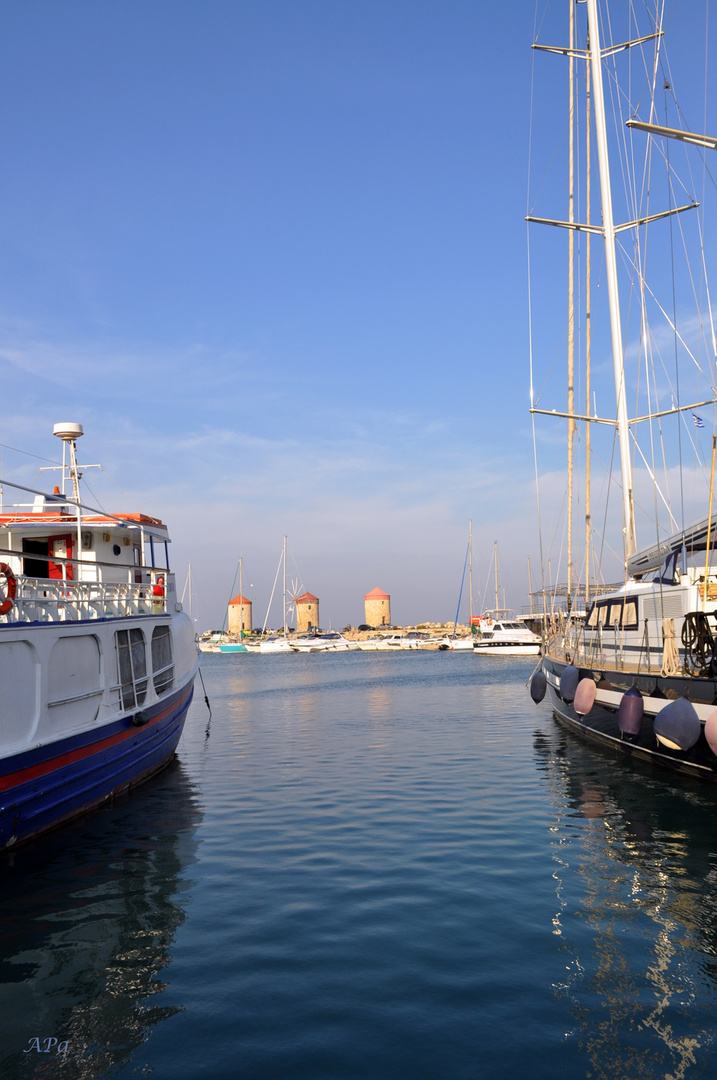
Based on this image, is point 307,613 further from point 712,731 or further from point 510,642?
point 712,731

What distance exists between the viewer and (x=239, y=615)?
162125 millimetres

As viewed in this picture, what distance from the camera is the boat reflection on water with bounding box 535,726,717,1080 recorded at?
5.51m

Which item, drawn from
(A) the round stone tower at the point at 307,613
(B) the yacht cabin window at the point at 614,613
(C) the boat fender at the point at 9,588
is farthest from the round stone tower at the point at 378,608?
(C) the boat fender at the point at 9,588

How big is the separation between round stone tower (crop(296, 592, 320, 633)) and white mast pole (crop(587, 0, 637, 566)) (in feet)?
445

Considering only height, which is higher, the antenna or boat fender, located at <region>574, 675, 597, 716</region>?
the antenna

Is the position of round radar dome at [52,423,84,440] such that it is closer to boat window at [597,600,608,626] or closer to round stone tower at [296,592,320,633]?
boat window at [597,600,608,626]

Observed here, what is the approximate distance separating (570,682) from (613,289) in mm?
13553

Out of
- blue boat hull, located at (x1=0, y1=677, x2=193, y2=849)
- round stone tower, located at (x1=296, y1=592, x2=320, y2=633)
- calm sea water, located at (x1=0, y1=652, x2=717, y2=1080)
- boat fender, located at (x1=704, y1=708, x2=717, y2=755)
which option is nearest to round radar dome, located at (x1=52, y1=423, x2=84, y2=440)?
blue boat hull, located at (x1=0, y1=677, x2=193, y2=849)

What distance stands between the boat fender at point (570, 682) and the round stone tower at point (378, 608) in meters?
141

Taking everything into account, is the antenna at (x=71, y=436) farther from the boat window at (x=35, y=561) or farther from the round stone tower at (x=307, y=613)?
the round stone tower at (x=307, y=613)

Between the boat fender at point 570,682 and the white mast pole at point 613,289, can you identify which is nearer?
the boat fender at point 570,682

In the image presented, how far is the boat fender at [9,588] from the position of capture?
10.4m

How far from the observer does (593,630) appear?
2328cm

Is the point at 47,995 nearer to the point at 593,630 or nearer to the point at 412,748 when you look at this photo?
the point at 412,748
